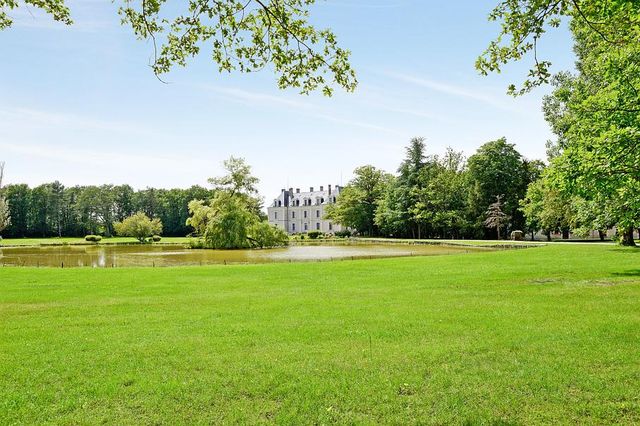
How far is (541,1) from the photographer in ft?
21.5

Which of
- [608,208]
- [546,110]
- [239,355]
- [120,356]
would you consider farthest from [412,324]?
[546,110]

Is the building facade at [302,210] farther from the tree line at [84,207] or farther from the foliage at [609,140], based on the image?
the foliage at [609,140]

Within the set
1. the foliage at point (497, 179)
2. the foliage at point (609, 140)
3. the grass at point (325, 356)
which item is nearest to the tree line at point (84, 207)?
the foliage at point (497, 179)

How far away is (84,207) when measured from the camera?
99.0 m

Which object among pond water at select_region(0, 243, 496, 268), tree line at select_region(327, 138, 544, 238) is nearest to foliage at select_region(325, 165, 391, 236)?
tree line at select_region(327, 138, 544, 238)

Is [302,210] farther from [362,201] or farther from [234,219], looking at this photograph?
[234,219]

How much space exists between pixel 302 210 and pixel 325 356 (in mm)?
105025

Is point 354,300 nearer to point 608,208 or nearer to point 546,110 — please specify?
point 608,208

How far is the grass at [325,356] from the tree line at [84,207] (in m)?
83.5

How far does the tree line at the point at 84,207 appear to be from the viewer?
94.8 meters

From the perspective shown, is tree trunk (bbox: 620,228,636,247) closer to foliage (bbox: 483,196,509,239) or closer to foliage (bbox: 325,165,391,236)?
foliage (bbox: 483,196,509,239)

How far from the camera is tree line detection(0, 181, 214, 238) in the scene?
9475 cm

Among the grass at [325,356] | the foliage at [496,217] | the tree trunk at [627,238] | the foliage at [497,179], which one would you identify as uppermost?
the foliage at [497,179]

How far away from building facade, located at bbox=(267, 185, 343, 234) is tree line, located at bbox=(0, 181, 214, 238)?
19716 millimetres
